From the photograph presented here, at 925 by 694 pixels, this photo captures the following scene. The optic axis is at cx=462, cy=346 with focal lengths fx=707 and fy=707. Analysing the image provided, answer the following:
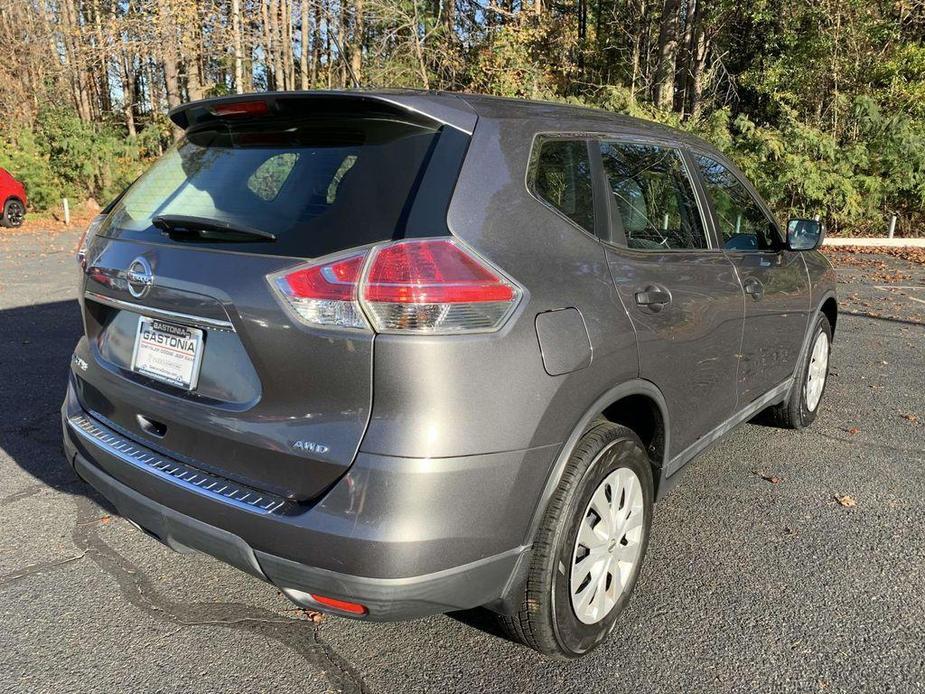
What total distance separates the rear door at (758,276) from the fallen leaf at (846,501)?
2.11 ft

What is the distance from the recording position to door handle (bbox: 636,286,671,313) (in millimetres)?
2479

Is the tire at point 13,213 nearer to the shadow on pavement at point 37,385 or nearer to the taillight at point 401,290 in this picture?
the shadow on pavement at point 37,385

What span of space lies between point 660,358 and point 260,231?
1.46 meters

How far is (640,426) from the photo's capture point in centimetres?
276

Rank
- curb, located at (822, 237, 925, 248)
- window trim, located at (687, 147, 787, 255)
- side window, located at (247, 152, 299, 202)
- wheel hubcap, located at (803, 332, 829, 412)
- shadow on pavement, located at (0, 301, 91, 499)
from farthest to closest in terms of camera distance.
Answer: curb, located at (822, 237, 925, 248) → wheel hubcap, located at (803, 332, 829, 412) → shadow on pavement, located at (0, 301, 91, 499) → window trim, located at (687, 147, 787, 255) → side window, located at (247, 152, 299, 202)

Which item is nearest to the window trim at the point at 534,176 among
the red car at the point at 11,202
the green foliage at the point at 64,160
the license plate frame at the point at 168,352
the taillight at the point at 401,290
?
the taillight at the point at 401,290

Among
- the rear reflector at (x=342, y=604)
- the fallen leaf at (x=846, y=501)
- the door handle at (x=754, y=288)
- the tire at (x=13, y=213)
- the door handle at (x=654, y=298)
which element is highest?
the door handle at (x=654, y=298)

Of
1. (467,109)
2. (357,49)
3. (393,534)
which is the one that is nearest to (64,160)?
(357,49)

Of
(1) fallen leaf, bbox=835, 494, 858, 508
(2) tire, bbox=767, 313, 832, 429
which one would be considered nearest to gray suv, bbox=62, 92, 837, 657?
(1) fallen leaf, bbox=835, 494, 858, 508

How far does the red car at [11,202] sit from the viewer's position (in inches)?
681

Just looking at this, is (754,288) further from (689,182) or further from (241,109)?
(241,109)

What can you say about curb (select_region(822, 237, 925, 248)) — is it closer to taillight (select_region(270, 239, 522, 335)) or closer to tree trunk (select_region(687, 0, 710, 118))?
tree trunk (select_region(687, 0, 710, 118))

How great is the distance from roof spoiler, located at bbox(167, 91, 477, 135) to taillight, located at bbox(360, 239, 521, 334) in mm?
441

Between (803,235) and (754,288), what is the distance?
0.62 metres
